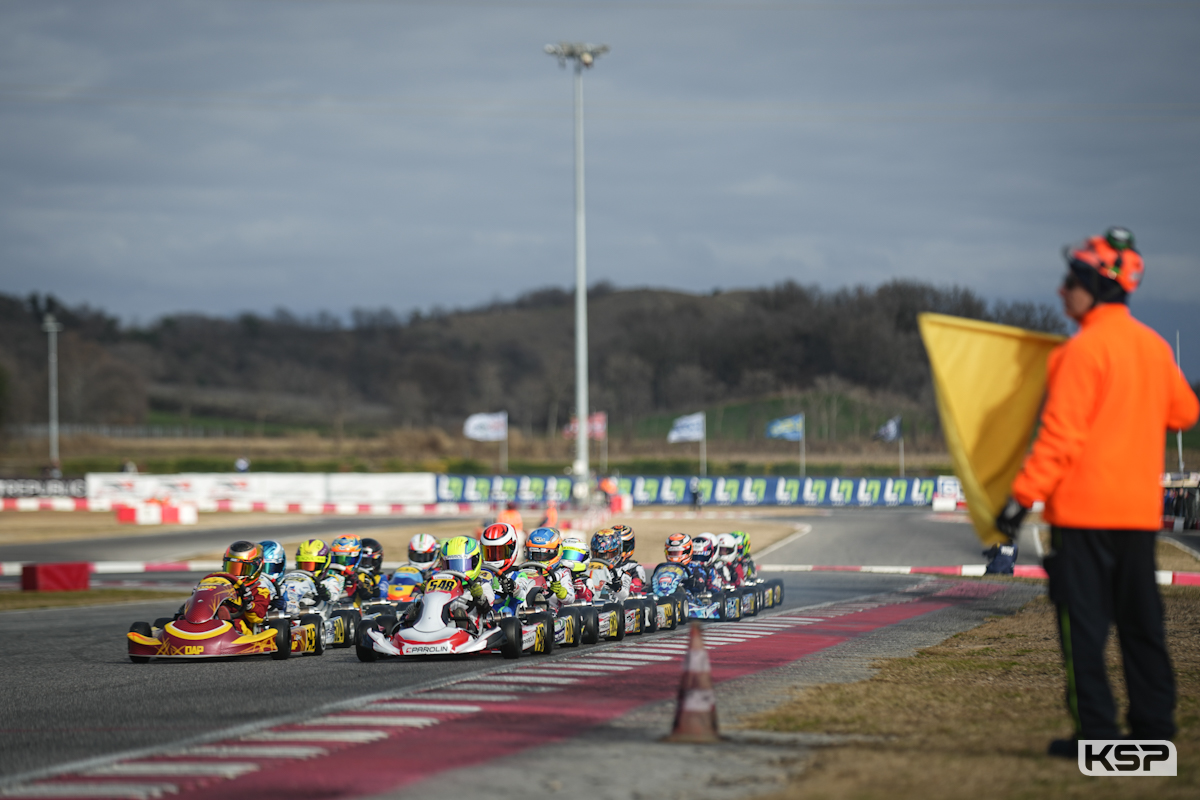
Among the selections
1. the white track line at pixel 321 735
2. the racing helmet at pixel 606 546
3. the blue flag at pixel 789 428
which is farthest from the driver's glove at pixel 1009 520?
the blue flag at pixel 789 428

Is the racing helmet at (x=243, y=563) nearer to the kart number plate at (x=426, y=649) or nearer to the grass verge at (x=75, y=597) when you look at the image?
the kart number plate at (x=426, y=649)

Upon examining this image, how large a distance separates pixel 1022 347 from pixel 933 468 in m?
53.7

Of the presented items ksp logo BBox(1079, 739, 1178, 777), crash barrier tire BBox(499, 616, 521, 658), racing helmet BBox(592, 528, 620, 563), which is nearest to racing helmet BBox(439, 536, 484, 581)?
crash barrier tire BBox(499, 616, 521, 658)

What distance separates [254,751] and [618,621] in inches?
274

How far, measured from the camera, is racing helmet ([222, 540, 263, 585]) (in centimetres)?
1295

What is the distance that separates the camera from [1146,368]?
5504mm

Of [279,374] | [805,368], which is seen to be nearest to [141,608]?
[805,368]

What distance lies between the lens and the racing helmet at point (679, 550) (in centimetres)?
1656

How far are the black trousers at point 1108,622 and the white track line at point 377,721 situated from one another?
154 inches

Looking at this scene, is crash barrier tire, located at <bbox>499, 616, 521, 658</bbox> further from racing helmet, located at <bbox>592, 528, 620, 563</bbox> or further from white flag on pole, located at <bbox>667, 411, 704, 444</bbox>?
white flag on pole, located at <bbox>667, 411, 704, 444</bbox>

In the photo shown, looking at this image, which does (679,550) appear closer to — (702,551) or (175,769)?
(702,551)

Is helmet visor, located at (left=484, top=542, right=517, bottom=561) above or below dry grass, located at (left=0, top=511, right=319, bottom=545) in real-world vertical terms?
above

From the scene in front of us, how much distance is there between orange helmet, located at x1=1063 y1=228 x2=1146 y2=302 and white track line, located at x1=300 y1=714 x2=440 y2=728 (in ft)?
15.2

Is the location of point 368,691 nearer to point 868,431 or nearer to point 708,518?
point 708,518
